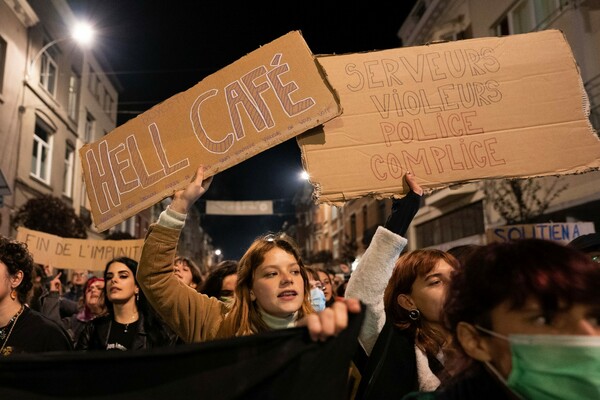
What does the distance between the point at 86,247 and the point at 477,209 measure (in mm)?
12840

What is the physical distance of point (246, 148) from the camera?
9.18ft

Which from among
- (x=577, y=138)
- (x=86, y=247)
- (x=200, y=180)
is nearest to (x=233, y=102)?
(x=200, y=180)

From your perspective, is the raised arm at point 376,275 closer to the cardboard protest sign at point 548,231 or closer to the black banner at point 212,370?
the black banner at point 212,370

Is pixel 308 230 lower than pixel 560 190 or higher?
higher

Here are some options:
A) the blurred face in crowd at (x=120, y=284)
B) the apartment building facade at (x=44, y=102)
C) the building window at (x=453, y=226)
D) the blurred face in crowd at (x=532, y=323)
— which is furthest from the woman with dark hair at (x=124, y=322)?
the building window at (x=453, y=226)

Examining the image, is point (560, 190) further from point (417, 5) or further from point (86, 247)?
point (417, 5)

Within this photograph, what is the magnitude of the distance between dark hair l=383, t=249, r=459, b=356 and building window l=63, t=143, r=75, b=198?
19.7m

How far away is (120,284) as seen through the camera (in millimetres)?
4051

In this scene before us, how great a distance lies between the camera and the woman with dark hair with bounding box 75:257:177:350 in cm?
384

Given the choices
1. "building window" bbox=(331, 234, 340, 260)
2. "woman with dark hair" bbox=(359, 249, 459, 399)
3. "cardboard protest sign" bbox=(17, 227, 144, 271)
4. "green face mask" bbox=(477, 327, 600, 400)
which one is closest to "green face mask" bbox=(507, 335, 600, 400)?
"green face mask" bbox=(477, 327, 600, 400)

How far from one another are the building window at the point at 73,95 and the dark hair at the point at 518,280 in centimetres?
2163

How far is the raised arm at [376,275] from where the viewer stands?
2395 mm

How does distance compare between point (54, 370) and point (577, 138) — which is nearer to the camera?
point (54, 370)

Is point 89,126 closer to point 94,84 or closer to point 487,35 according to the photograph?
point 94,84
